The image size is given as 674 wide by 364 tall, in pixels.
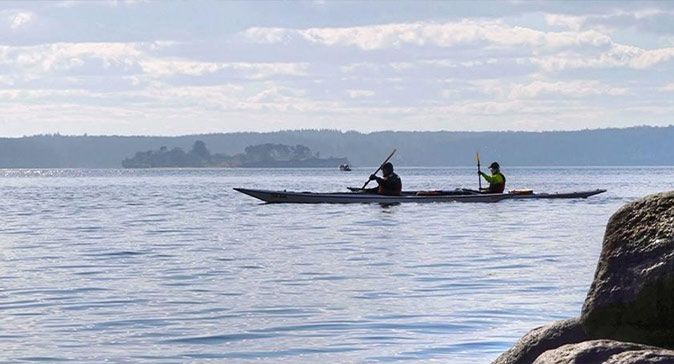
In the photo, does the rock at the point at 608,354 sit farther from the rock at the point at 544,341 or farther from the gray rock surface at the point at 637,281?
the rock at the point at 544,341

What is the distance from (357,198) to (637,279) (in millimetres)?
37286

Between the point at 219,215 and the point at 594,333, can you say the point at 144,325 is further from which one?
the point at 219,215

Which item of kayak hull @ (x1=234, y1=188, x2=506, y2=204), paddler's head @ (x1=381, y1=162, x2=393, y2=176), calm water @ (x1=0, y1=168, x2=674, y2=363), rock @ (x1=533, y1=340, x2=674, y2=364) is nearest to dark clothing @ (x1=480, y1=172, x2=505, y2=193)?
kayak hull @ (x1=234, y1=188, x2=506, y2=204)

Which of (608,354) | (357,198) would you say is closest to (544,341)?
(608,354)

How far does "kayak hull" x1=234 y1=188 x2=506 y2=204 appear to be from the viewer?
4347cm

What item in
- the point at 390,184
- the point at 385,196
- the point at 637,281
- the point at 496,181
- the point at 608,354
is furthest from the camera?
the point at 496,181

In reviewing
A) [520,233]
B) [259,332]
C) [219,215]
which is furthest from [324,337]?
[219,215]

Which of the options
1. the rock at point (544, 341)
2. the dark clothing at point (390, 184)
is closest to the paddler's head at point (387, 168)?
the dark clothing at point (390, 184)

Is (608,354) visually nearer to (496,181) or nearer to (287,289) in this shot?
(287,289)

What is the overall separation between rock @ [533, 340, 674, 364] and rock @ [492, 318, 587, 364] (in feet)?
5.61

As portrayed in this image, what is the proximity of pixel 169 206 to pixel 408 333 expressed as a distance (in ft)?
136

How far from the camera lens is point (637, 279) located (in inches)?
280

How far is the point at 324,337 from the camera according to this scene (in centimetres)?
1310

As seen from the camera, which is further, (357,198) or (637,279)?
(357,198)
